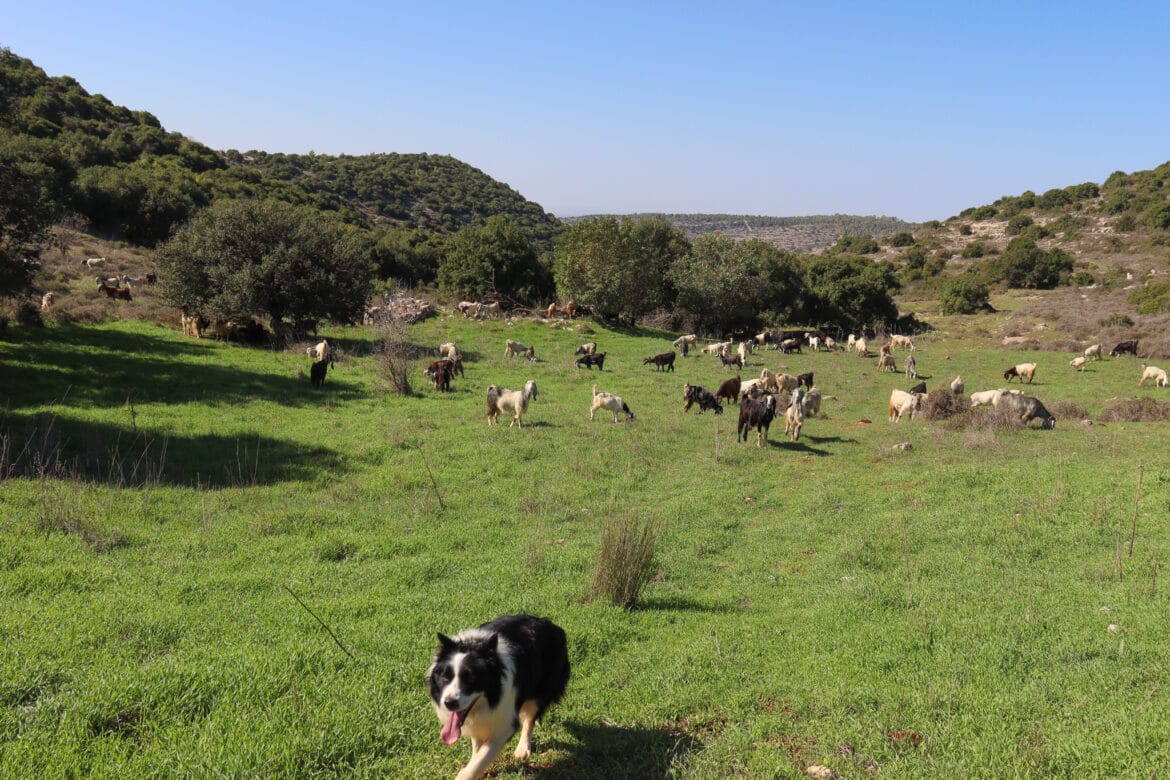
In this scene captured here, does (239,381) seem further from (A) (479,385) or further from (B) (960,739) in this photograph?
(B) (960,739)

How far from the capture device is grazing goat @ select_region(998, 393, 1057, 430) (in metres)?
17.9

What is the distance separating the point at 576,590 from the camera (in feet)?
24.4

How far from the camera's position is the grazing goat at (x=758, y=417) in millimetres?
16141

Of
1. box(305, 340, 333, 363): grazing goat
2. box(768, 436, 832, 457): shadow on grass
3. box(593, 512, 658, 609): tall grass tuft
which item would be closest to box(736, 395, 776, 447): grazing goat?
box(768, 436, 832, 457): shadow on grass

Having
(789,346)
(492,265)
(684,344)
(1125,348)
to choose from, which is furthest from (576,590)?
(492,265)

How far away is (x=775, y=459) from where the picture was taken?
15188 millimetres

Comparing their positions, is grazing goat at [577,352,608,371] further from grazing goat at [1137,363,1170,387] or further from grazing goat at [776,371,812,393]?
grazing goat at [1137,363,1170,387]

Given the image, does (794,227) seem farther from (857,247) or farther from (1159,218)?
(1159,218)

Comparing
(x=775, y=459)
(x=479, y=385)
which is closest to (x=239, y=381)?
(x=479, y=385)

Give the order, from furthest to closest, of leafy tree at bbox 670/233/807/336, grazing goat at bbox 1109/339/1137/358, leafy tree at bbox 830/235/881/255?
1. leafy tree at bbox 830/235/881/255
2. leafy tree at bbox 670/233/807/336
3. grazing goat at bbox 1109/339/1137/358

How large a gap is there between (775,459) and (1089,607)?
28.7 ft

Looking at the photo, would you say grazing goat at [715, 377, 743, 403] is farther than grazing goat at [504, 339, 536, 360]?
No

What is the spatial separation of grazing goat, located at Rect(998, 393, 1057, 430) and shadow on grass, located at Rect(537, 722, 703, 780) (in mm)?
17884

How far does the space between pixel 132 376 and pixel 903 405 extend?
23.6m
